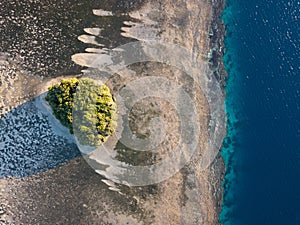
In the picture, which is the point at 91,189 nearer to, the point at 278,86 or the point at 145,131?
the point at 145,131

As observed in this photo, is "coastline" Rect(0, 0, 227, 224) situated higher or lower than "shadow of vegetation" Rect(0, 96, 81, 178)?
lower

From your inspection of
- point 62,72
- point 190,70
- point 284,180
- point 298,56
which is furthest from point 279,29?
point 62,72

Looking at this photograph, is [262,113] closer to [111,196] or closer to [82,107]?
[111,196]

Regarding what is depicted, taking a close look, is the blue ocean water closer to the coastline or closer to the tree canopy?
the coastline

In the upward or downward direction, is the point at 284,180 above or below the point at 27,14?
below

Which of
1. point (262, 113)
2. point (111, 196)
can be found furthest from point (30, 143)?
point (262, 113)

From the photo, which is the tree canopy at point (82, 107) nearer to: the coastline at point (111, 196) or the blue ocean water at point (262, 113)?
the coastline at point (111, 196)

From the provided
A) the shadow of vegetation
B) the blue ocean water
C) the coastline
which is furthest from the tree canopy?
the blue ocean water
